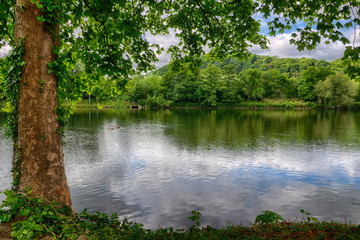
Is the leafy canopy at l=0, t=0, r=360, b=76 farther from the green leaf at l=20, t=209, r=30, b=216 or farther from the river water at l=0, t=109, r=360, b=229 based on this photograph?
the river water at l=0, t=109, r=360, b=229

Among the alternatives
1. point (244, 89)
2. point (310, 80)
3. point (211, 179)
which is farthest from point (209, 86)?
point (211, 179)

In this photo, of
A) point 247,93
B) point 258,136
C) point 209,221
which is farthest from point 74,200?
point 247,93

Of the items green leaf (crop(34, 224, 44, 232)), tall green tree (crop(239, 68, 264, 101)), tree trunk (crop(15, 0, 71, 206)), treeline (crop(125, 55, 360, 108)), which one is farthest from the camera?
tall green tree (crop(239, 68, 264, 101))

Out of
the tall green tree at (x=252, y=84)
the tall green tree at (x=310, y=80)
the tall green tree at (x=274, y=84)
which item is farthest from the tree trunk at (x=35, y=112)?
the tall green tree at (x=310, y=80)

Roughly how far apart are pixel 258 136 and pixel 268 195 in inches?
648

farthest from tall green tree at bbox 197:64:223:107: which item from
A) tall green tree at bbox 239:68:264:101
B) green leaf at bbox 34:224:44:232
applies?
green leaf at bbox 34:224:44:232

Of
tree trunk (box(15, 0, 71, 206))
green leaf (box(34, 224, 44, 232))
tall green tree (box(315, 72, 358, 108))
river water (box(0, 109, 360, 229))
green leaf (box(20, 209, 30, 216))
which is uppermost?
tall green tree (box(315, 72, 358, 108))

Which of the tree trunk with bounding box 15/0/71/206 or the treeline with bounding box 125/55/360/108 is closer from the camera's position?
the tree trunk with bounding box 15/0/71/206

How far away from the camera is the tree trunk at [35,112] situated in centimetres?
433

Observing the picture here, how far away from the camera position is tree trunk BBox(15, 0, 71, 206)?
4332 mm

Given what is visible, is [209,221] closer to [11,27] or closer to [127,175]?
[127,175]

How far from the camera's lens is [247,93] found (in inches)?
3504

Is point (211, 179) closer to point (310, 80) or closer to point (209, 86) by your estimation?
point (209, 86)

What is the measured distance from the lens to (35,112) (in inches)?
172
